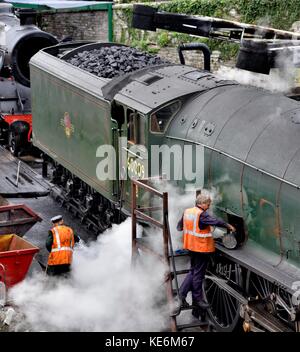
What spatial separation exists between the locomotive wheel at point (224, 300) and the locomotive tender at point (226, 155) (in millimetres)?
11

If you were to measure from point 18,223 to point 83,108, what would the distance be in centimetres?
206

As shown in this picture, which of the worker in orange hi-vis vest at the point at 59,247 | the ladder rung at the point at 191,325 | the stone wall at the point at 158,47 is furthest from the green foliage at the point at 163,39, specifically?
the ladder rung at the point at 191,325

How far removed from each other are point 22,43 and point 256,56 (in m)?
10.3

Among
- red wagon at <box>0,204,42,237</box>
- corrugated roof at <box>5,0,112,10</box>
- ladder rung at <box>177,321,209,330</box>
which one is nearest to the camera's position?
ladder rung at <box>177,321,209,330</box>

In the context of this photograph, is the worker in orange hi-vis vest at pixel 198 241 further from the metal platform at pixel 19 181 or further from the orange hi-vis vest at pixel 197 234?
the metal platform at pixel 19 181

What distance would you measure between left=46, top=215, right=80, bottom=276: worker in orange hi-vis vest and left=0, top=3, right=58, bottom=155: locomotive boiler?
7.36m

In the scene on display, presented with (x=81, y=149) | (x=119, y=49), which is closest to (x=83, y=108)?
(x=81, y=149)

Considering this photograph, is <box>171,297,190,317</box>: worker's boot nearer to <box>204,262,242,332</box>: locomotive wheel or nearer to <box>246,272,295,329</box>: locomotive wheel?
<box>204,262,242,332</box>: locomotive wheel

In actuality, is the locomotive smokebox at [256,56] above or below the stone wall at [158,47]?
above

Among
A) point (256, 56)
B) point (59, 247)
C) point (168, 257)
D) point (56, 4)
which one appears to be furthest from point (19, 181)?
point (56, 4)

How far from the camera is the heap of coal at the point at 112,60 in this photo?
1081 cm

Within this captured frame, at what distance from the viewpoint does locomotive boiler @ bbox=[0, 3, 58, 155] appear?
15.9 meters

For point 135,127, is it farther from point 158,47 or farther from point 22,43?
point 158,47

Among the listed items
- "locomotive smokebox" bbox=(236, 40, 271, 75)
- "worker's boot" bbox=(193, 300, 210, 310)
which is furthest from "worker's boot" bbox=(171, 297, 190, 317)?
"locomotive smokebox" bbox=(236, 40, 271, 75)
